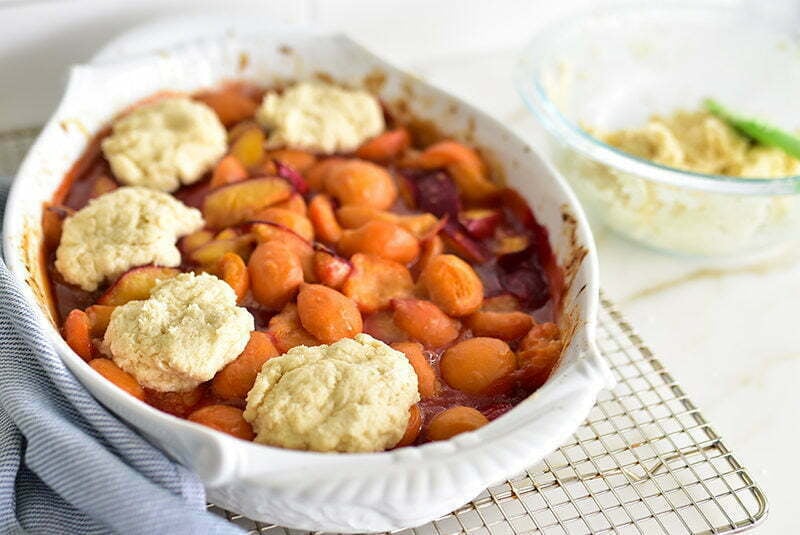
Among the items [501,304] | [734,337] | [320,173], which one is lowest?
[734,337]

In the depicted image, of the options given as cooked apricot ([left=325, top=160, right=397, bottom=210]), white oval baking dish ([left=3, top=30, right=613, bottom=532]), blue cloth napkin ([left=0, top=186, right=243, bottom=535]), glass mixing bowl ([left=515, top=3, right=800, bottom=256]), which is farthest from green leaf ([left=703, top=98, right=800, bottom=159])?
blue cloth napkin ([left=0, top=186, right=243, bottom=535])

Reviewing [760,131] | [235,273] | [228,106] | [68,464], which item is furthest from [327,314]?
[760,131]

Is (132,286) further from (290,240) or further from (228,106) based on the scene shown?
(228,106)

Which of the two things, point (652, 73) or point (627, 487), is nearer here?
point (627, 487)

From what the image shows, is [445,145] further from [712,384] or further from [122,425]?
[122,425]

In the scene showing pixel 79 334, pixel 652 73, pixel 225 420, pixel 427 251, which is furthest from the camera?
pixel 652 73

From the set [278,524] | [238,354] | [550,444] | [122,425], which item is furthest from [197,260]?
[550,444]

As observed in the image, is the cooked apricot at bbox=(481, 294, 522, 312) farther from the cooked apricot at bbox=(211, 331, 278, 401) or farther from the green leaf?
the green leaf
